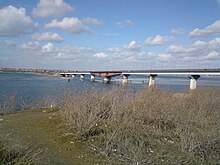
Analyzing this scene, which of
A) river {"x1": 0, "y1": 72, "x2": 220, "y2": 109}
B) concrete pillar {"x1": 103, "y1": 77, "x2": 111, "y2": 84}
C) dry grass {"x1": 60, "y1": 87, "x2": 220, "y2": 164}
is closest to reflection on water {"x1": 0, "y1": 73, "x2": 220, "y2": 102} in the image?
river {"x1": 0, "y1": 72, "x2": 220, "y2": 109}

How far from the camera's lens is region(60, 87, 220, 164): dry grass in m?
10.1

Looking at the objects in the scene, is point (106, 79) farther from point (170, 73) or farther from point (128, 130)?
point (128, 130)

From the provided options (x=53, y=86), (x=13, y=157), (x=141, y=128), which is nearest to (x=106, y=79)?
(x=53, y=86)

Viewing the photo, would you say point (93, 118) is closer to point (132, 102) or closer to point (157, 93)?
point (132, 102)

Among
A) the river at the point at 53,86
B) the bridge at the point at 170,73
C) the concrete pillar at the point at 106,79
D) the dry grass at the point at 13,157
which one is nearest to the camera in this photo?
the dry grass at the point at 13,157

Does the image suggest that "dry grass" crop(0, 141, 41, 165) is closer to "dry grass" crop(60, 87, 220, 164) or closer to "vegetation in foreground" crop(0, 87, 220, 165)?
"vegetation in foreground" crop(0, 87, 220, 165)

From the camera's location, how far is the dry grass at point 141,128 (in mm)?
10070

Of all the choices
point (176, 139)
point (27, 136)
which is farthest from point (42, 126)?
point (176, 139)

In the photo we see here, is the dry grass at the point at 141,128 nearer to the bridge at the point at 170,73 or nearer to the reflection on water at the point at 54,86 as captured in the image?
the reflection on water at the point at 54,86

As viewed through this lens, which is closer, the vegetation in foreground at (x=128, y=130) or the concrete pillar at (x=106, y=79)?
the vegetation in foreground at (x=128, y=130)

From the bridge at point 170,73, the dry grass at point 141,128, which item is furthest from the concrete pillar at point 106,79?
the dry grass at point 141,128

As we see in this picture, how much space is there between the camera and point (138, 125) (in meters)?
11.7

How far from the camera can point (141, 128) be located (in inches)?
465

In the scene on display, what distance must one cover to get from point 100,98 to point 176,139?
384 cm
